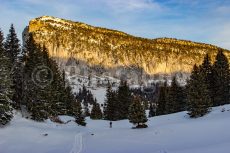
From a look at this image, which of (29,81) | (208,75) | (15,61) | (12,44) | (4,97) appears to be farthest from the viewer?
(208,75)

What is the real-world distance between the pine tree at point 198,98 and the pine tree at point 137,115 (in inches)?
278

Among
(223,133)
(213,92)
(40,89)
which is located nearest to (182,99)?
(213,92)

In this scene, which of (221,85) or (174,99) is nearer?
(221,85)

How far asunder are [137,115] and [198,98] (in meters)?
9.34

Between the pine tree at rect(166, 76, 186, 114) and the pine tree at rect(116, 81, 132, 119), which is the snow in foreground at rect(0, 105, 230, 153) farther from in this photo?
the pine tree at rect(116, 81, 132, 119)

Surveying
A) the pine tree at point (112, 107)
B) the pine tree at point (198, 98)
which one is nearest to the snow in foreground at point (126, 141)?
the pine tree at point (198, 98)

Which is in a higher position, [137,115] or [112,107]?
[137,115]

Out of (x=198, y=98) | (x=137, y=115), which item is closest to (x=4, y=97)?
(x=137, y=115)

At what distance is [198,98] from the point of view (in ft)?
160

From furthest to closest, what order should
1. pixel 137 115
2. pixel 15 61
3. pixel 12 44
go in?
pixel 12 44 → pixel 15 61 → pixel 137 115

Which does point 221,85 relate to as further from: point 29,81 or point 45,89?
point 29,81

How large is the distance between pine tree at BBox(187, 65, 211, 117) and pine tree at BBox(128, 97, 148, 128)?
7.07 meters

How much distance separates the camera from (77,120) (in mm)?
55500

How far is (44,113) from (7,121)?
9341mm
